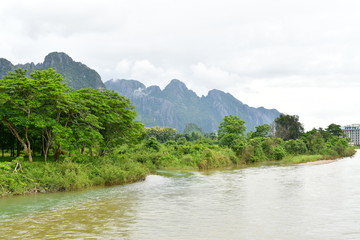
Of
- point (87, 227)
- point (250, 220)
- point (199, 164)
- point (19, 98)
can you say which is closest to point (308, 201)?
point (250, 220)

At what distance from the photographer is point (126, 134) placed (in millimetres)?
30844

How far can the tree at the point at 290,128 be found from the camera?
9688cm

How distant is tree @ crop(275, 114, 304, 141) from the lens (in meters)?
96.9

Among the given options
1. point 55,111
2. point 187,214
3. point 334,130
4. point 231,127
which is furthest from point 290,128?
point 187,214

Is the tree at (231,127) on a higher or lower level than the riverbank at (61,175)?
higher

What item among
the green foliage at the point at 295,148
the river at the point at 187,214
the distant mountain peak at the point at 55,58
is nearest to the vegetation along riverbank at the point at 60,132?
the river at the point at 187,214

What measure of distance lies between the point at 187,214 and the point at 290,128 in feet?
292

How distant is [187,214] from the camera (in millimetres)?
15117

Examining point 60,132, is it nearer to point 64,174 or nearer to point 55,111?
point 64,174

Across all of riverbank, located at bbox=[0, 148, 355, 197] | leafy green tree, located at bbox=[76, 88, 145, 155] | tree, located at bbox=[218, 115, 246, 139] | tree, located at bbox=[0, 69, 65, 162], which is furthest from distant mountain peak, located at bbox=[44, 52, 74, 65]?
tree, located at bbox=[0, 69, 65, 162]

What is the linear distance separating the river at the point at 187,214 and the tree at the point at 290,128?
76.6 metres

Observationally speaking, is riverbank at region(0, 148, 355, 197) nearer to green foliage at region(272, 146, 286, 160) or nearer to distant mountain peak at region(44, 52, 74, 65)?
green foliage at region(272, 146, 286, 160)

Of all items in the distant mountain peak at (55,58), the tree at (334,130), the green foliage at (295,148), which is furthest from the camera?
the distant mountain peak at (55,58)

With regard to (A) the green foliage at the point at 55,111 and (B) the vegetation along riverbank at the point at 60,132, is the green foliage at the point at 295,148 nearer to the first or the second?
(B) the vegetation along riverbank at the point at 60,132
